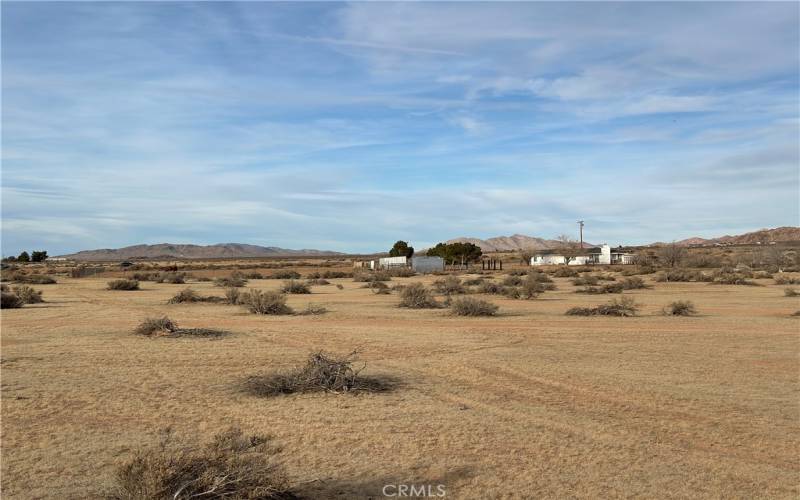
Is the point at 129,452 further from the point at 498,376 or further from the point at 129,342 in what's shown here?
the point at 129,342

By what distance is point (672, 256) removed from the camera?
75938mm

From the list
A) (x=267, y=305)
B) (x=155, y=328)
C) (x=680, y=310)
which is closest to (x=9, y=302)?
(x=267, y=305)

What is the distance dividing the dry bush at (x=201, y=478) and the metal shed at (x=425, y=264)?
6978cm

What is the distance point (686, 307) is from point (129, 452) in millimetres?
20695

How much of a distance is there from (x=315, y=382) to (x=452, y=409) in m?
2.47

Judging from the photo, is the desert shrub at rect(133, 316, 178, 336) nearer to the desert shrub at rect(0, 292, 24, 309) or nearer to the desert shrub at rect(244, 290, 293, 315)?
the desert shrub at rect(244, 290, 293, 315)

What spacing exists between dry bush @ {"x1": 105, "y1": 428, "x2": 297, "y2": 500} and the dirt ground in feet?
2.87

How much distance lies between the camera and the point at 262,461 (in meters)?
6.19

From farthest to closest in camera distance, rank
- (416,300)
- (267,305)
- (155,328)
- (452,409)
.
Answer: (416,300) → (267,305) → (155,328) → (452,409)

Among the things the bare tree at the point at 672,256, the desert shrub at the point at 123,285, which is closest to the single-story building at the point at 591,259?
the bare tree at the point at 672,256

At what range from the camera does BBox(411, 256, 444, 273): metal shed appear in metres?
76.9

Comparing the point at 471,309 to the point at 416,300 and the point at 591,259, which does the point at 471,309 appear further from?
the point at 591,259

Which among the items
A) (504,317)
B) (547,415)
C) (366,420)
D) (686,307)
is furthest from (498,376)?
(686,307)

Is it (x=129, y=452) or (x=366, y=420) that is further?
(x=366, y=420)
